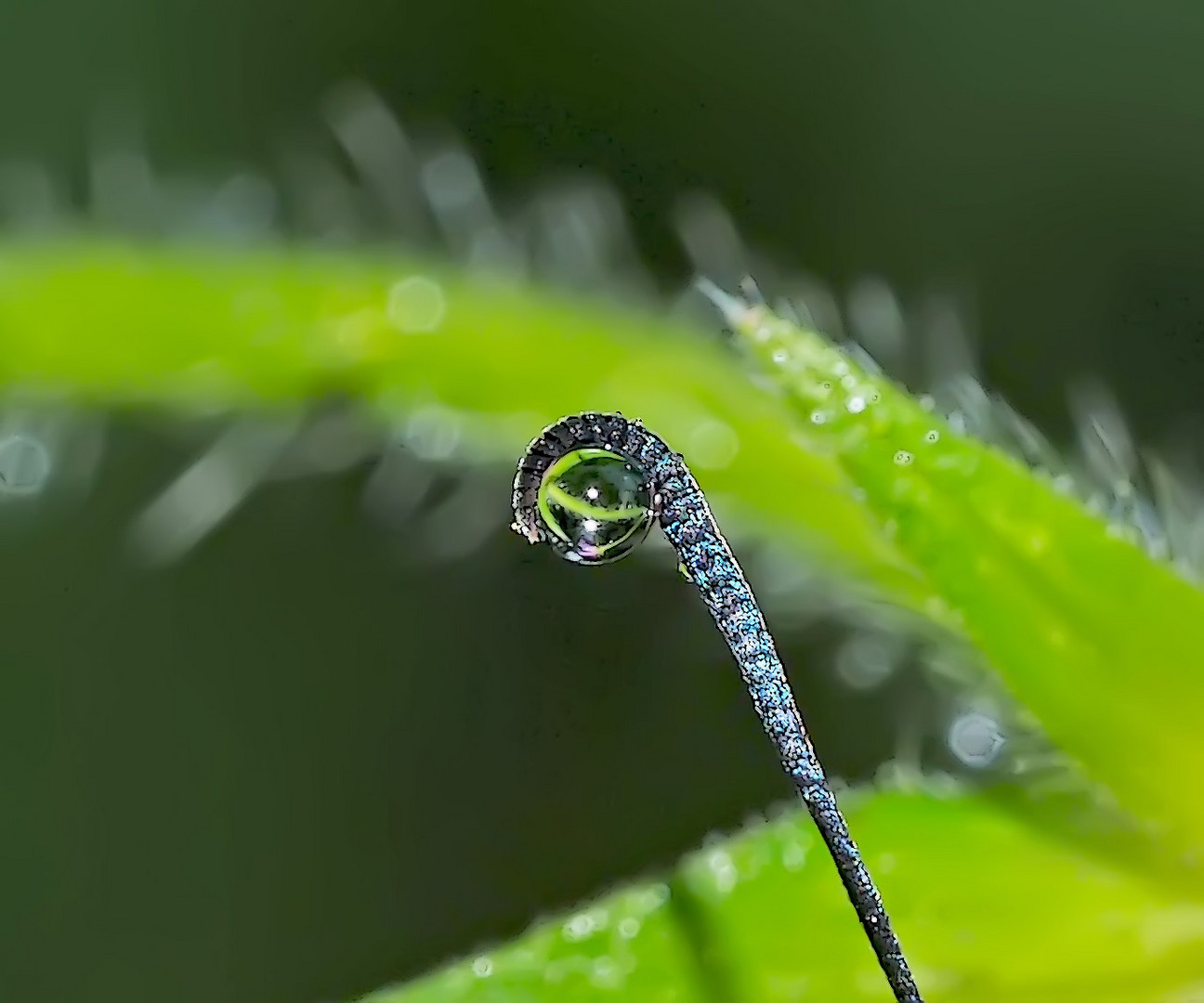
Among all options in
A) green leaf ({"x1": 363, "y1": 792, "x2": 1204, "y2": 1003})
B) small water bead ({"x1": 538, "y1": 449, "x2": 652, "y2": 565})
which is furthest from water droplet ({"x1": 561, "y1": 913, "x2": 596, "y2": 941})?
small water bead ({"x1": 538, "y1": 449, "x2": 652, "y2": 565})

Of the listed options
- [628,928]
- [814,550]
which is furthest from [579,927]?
[814,550]

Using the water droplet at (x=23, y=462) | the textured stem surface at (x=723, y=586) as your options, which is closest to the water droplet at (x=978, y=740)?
the textured stem surface at (x=723, y=586)

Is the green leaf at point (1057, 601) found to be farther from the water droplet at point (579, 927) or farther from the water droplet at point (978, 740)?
the water droplet at point (579, 927)

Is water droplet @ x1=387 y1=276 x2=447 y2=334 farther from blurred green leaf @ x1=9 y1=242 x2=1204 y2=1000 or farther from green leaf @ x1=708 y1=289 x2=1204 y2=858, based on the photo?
green leaf @ x1=708 y1=289 x2=1204 y2=858

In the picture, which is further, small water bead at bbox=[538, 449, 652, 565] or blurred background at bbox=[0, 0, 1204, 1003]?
blurred background at bbox=[0, 0, 1204, 1003]

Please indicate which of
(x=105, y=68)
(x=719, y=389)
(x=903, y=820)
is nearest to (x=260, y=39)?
(x=105, y=68)

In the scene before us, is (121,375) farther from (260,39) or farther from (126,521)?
(260,39)
